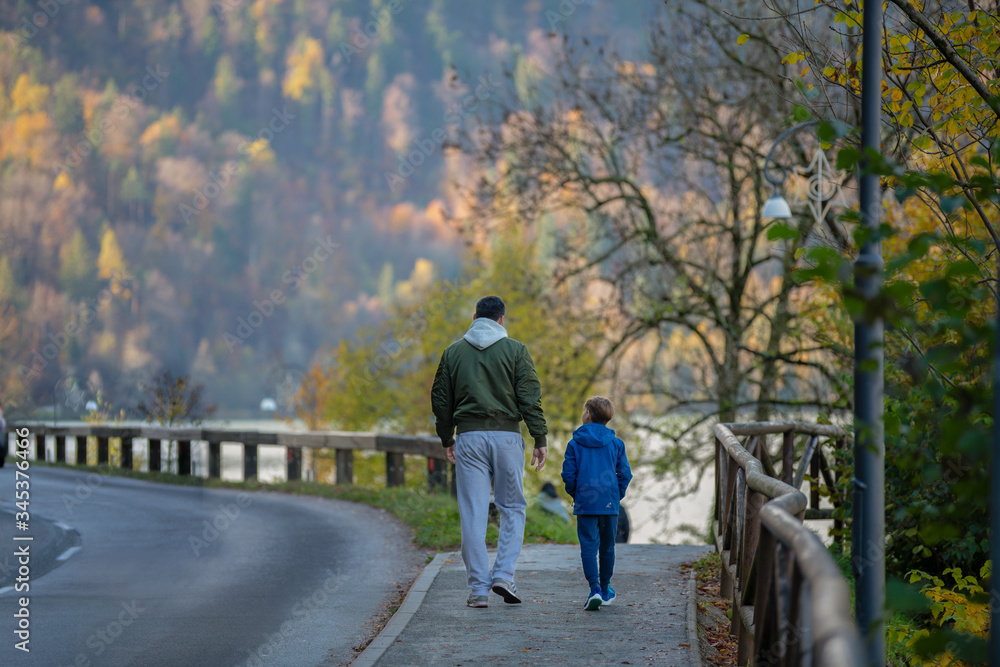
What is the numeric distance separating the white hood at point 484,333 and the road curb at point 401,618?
5.99 ft

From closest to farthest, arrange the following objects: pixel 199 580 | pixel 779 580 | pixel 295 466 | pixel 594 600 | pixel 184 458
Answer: pixel 779 580, pixel 594 600, pixel 199 580, pixel 295 466, pixel 184 458

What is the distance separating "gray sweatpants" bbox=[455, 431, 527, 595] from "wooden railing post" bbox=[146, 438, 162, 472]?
15533 mm

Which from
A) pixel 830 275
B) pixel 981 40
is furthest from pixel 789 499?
pixel 981 40

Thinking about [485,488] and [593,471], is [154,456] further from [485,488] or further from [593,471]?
[593,471]

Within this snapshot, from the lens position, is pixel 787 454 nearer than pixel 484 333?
No

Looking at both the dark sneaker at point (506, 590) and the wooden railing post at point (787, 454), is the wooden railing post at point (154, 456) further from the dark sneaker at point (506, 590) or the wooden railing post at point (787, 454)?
the dark sneaker at point (506, 590)

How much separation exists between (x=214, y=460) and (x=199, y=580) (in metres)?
11.5

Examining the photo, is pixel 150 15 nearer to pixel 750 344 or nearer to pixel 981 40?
pixel 750 344

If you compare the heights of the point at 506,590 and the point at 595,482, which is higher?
the point at 595,482

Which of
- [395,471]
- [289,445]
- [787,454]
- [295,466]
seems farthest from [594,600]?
[295,466]

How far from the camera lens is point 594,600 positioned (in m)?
7.16

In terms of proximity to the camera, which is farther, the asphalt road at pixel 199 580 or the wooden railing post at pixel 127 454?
the wooden railing post at pixel 127 454

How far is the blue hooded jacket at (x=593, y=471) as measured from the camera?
282 inches

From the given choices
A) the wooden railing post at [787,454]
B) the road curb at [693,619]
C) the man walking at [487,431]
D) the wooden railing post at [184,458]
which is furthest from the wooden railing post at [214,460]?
the man walking at [487,431]
